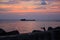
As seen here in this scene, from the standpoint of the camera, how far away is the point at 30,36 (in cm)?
351

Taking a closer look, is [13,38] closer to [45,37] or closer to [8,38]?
[8,38]

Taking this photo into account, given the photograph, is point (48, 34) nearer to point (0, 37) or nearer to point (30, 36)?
point (30, 36)

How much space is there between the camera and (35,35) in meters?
3.51

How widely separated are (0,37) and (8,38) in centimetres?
14

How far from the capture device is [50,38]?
3.56 m

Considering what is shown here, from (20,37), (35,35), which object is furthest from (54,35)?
(20,37)

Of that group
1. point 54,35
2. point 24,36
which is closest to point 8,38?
point 24,36

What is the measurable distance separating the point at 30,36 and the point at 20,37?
0.18 meters

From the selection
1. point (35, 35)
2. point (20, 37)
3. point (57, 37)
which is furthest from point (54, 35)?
point (20, 37)

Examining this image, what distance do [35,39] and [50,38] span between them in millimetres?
275

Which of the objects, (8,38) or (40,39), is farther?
(40,39)

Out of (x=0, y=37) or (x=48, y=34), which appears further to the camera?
(x=48, y=34)

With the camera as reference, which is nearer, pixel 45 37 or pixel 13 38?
pixel 13 38

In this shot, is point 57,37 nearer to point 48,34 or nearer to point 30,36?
point 48,34
